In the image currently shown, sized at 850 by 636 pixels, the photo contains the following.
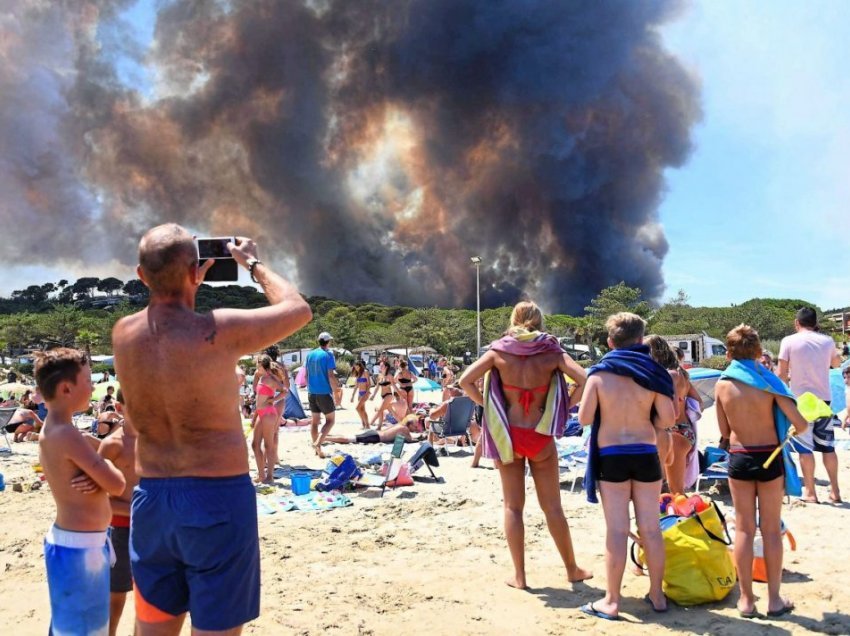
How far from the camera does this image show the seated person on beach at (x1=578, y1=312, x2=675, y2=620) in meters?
3.42

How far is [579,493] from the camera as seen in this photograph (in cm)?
635

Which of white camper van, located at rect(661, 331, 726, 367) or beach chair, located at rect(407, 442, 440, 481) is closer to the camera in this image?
beach chair, located at rect(407, 442, 440, 481)

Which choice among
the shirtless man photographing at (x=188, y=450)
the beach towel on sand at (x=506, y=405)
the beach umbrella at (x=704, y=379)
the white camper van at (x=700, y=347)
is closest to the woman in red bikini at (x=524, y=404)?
the beach towel on sand at (x=506, y=405)

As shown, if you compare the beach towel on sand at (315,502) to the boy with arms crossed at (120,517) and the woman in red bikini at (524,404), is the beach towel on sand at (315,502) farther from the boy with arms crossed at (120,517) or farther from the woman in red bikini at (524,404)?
the boy with arms crossed at (120,517)

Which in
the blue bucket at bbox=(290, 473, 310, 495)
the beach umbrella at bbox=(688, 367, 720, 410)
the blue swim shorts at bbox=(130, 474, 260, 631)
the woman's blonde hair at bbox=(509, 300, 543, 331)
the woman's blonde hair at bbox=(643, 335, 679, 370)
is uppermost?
the woman's blonde hair at bbox=(509, 300, 543, 331)

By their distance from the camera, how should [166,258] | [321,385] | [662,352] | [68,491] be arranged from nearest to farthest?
[166,258]
[68,491]
[662,352]
[321,385]

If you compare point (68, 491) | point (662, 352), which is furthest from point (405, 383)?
point (68, 491)

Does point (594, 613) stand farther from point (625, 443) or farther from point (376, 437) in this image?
point (376, 437)

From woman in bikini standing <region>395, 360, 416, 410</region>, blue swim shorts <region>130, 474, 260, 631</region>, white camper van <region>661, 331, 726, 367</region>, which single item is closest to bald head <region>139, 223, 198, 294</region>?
blue swim shorts <region>130, 474, 260, 631</region>

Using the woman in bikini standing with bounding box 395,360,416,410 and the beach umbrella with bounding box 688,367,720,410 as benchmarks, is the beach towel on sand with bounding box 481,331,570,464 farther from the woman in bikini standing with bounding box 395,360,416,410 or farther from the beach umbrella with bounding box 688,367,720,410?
the woman in bikini standing with bounding box 395,360,416,410

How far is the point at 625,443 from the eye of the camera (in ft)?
Answer: 11.2

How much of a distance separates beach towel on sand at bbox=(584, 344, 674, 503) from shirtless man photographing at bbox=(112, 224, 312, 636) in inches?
76.5

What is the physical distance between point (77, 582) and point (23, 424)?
11.0m

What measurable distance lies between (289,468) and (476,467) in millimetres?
2225
